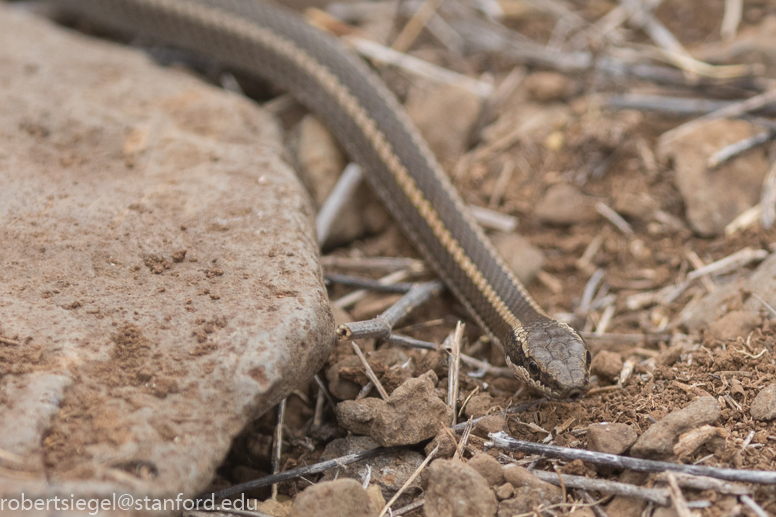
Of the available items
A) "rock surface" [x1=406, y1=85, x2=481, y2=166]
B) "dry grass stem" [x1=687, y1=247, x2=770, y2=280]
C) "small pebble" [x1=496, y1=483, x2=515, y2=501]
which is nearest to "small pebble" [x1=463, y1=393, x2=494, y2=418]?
"small pebble" [x1=496, y1=483, x2=515, y2=501]

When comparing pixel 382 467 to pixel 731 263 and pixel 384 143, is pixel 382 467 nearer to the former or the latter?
pixel 384 143

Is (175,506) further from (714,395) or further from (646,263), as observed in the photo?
(646,263)

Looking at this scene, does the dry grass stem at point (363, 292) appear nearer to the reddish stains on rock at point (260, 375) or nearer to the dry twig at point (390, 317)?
the dry twig at point (390, 317)

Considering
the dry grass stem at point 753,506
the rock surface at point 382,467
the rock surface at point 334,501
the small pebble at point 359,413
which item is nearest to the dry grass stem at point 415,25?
the small pebble at point 359,413

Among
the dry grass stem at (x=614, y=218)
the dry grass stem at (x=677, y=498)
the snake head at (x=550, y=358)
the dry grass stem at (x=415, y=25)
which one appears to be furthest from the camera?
the dry grass stem at (x=415, y=25)

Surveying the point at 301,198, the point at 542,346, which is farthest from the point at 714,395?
the point at 301,198

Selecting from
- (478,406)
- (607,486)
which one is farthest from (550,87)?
(607,486)

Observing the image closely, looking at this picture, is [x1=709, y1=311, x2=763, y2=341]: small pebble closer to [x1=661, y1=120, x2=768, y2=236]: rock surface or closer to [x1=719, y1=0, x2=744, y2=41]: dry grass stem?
[x1=661, y1=120, x2=768, y2=236]: rock surface

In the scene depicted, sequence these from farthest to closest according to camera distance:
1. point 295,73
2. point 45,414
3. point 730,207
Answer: point 295,73
point 730,207
point 45,414
